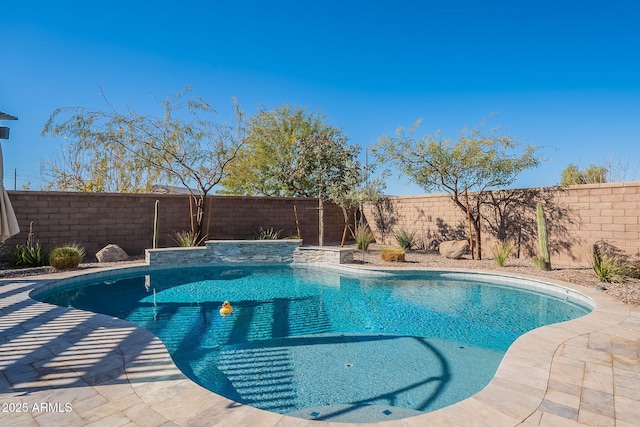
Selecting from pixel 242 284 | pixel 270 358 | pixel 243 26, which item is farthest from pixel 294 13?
pixel 270 358

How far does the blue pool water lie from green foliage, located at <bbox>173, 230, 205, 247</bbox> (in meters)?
2.33

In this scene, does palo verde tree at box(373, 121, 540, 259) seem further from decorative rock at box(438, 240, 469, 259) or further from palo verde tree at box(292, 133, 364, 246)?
palo verde tree at box(292, 133, 364, 246)

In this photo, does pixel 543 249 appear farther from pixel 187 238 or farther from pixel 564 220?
pixel 187 238

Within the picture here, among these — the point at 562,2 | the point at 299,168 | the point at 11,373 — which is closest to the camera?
the point at 11,373

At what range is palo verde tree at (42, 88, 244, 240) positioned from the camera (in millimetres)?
10586

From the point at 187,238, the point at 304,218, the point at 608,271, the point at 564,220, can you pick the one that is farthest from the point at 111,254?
the point at 564,220

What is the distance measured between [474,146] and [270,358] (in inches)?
341

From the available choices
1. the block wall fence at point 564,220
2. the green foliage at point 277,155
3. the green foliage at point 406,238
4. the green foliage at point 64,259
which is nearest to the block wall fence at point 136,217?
the green foliage at point 64,259

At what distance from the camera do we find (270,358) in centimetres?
392

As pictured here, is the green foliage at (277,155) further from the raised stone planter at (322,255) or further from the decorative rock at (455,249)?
the decorative rock at (455,249)

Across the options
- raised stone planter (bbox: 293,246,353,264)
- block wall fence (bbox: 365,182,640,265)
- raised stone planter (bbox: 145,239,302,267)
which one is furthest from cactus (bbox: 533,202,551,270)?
raised stone planter (bbox: 145,239,302,267)

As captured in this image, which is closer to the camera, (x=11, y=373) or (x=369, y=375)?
(x=11, y=373)

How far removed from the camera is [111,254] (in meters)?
9.63

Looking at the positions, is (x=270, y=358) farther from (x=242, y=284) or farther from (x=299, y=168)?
(x=299, y=168)
